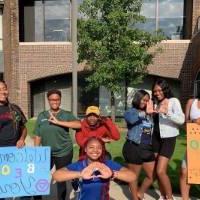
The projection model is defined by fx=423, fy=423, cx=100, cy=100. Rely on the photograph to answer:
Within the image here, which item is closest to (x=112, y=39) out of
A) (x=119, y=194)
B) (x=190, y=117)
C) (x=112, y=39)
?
(x=112, y=39)

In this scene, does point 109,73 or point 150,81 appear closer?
point 109,73

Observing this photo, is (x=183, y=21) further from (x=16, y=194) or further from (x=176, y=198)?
(x=16, y=194)

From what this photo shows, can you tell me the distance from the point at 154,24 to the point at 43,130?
53.6 feet

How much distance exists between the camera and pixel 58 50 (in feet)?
67.4

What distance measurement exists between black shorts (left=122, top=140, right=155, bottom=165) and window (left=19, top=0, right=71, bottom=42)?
53.1ft

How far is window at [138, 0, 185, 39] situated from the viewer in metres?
20.6

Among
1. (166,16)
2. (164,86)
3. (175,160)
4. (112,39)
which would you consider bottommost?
(175,160)

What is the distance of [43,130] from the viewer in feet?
17.0

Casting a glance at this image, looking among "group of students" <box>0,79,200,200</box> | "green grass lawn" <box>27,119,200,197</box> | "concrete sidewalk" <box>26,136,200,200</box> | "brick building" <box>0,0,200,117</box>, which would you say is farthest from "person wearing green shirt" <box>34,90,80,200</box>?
"brick building" <box>0,0,200,117</box>

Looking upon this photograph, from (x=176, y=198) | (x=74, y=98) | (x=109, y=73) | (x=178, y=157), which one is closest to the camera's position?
(x=176, y=198)

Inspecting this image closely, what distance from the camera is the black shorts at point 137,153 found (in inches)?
220

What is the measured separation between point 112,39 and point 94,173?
11.5 meters

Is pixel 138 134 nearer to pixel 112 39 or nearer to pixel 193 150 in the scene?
pixel 193 150

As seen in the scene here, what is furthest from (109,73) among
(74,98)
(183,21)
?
(183,21)
